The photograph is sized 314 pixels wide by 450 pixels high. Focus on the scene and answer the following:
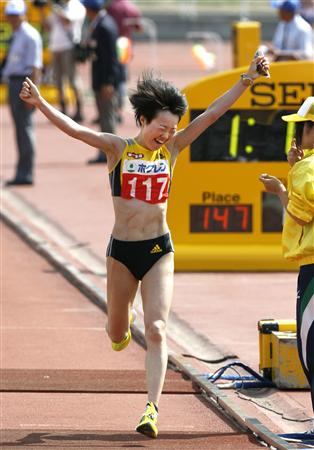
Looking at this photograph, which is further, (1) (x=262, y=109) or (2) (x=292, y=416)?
(1) (x=262, y=109)

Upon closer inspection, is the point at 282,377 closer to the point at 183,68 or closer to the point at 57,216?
the point at 57,216

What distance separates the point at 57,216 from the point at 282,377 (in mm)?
8073

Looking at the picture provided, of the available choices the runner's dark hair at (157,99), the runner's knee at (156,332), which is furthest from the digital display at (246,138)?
the runner's knee at (156,332)

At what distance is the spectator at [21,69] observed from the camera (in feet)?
62.4

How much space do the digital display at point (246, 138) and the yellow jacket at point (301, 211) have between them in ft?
19.2

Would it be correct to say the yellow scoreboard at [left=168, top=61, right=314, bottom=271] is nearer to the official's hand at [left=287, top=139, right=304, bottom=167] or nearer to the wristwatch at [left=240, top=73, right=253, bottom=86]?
the wristwatch at [left=240, top=73, right=253, bottom=86]

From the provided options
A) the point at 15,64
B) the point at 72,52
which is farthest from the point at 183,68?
the point at 15,64

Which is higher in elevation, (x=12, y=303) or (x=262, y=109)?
(x=262, y=109)

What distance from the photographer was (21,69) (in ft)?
62.6

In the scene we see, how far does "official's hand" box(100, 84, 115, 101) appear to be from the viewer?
21.1m

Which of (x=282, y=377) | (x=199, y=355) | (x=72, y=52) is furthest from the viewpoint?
(x=72, y=52)

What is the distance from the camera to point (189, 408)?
9.31m

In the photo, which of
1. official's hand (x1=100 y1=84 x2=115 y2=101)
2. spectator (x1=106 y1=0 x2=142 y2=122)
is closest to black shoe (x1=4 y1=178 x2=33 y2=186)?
official's hand (x1=100 y1=84 x2=115 y2=101)

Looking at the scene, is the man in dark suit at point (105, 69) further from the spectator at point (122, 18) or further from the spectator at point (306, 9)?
the spectator at point (306, 9)
